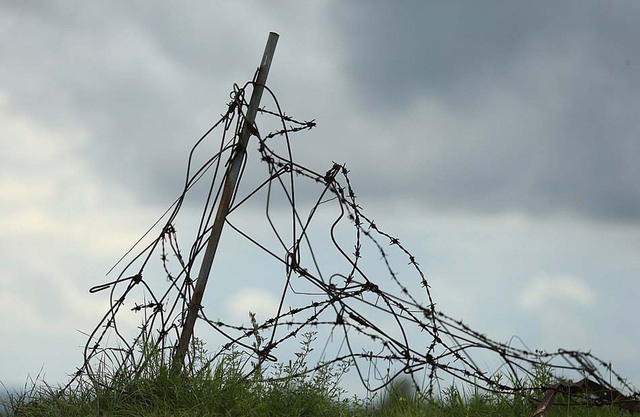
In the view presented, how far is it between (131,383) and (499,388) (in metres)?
2.63

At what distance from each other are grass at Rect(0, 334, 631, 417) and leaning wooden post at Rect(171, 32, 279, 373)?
0.13m

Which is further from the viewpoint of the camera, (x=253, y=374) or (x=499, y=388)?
(x=499, y=388)

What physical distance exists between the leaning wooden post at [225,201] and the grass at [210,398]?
134 millimetres

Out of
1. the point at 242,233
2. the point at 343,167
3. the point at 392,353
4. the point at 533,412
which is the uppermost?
the point at 343,167

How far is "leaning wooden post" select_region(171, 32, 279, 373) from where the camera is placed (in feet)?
19.6

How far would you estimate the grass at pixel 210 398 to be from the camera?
5.64 m

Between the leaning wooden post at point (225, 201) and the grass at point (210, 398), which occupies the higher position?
the leaning wooden post at point (225, 201)

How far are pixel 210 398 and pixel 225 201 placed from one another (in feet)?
4.49

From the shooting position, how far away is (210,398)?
566 centimetres

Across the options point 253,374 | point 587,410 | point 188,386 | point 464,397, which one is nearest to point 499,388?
point 464,397

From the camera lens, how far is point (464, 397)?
6312mm

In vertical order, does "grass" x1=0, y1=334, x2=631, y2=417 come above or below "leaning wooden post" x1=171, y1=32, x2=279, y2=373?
below

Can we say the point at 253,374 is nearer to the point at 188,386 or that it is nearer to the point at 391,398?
the point at 188,386

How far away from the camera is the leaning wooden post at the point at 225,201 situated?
5.97m
